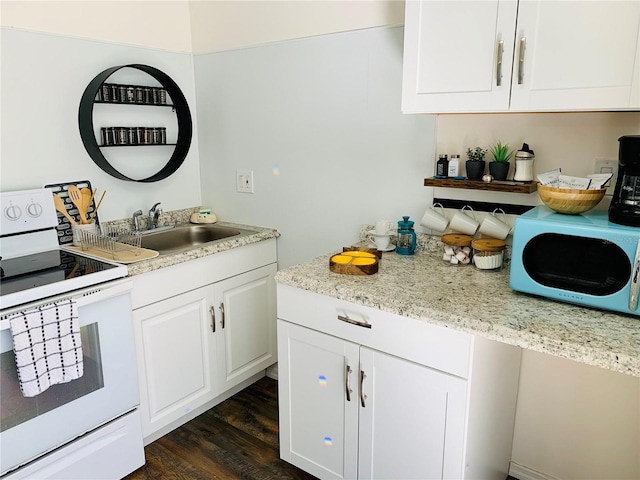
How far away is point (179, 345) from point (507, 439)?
1.50 metres

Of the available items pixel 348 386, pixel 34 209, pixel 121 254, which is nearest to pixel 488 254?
pixel 348 386

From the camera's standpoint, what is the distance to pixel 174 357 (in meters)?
2.25

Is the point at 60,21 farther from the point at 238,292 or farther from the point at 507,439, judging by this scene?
the point at 507,439

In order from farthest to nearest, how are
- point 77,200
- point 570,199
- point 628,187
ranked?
point 77,200
point 570,199
point 628,187

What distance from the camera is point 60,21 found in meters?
2.17

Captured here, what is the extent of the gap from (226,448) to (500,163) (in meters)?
1.75

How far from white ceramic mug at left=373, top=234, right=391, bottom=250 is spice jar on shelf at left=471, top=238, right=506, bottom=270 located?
38 cm

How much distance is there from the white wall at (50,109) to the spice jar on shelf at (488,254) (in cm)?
178

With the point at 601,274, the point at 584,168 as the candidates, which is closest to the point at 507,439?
the point at 601,274

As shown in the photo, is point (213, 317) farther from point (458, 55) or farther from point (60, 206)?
point (458, 55)

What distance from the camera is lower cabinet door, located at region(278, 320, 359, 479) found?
1748 mm

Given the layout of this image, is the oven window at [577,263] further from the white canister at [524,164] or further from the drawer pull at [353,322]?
the drawer pull at [353,322]

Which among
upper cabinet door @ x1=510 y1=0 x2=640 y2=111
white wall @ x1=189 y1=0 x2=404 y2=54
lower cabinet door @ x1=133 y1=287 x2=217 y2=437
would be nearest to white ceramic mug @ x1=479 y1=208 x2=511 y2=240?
upper cabinet door @ x1=510 y1=0 x2=640 y2=111

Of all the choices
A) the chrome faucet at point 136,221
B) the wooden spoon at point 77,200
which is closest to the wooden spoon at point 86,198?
the wooden spoon at point 77,200
